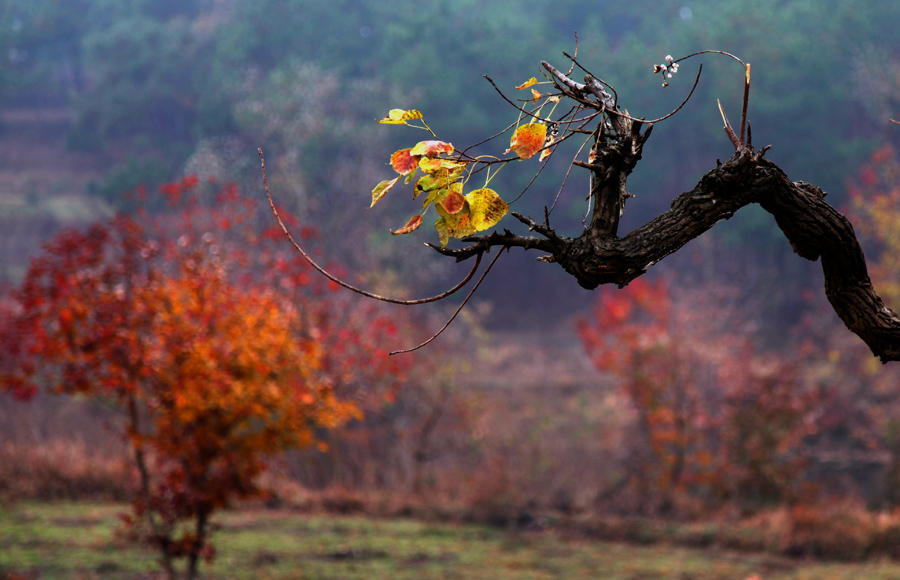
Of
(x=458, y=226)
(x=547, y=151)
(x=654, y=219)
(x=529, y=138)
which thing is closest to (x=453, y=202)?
(x=458, y=226)

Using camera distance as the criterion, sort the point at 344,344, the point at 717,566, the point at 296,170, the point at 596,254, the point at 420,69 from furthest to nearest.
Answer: the point at 420,69
the point at 296,170
the point at 344,344
the point at 717,566
the point at 596,254

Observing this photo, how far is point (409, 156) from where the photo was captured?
6.11 feet

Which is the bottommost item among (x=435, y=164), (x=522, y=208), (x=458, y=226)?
(x=458, y=226)

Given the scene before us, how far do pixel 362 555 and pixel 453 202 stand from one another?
22.2 ft

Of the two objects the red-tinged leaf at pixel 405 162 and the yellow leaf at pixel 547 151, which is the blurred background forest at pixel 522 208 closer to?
the yellow leaf at pixel 547 151

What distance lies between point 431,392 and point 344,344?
212 centimetres

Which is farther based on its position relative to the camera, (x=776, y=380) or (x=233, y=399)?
(x=776, y=380)

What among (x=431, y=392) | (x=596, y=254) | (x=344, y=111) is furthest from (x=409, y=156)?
(x=344, y=111)

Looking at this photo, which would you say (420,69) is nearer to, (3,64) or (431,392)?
(431,392)

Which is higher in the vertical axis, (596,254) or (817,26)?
(817,26)

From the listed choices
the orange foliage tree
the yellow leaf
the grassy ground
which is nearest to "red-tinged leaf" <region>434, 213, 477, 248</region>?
the yellow leaf

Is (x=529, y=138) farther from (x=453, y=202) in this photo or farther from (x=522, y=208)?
(x=522, y=208)

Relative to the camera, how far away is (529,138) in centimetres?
193

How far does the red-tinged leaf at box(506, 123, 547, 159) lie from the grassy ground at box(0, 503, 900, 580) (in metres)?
6.12
